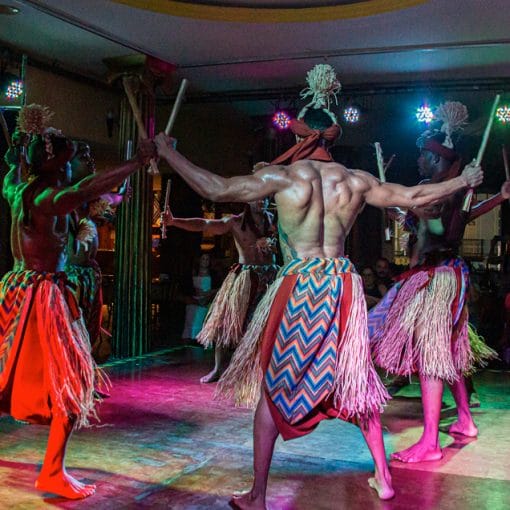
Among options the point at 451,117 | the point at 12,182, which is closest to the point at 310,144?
the point at 451,117

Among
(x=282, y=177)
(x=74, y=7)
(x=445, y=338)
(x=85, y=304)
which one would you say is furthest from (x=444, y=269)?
(x=74, y=7)

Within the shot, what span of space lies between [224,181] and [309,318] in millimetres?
620

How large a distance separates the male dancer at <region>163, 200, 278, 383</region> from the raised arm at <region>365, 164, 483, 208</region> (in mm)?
2328

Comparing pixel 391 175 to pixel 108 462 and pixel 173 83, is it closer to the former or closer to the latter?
pixel 173 83

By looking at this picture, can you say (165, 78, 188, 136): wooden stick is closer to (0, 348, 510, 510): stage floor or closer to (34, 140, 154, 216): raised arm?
(34, 140, 154, 216): raised arm

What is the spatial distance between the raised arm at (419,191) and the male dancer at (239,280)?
2328 millimetres

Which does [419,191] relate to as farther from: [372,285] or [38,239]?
[372,285]

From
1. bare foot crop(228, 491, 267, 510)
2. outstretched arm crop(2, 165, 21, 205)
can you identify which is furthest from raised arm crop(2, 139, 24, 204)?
bare foot crop(228, 491, 267, 510)

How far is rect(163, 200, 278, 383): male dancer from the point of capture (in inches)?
207

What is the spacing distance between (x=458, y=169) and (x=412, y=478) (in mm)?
1586

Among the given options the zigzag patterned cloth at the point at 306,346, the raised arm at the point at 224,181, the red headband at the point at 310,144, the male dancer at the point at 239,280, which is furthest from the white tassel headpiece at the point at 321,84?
the male dancer at the point at 239,280

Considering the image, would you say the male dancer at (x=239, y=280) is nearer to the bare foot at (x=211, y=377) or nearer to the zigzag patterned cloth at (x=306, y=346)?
the bare foot at (x=211, y=377)

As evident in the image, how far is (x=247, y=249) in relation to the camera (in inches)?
217

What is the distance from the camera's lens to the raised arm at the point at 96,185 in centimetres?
274
